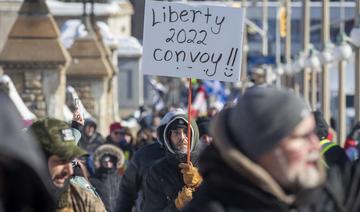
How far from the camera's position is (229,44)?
10.1 metres

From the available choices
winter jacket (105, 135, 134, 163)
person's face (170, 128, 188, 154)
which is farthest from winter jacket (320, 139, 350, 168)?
winter jacket (105, 135, 134, 163)

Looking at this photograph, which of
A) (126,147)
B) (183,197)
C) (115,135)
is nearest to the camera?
(183,197)

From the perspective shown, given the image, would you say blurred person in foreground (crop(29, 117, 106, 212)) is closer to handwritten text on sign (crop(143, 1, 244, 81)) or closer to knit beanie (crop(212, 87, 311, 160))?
knit beanie (crop(212, 87, 311, 160))

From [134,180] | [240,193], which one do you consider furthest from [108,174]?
[240,193]

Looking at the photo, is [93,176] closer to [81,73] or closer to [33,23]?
[33,23]

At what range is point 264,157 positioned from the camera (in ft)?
15.6

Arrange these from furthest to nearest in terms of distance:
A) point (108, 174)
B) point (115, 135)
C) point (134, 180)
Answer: point (115, 135), point (108, 174), point (134, 180)

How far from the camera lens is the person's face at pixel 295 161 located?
4.74 m

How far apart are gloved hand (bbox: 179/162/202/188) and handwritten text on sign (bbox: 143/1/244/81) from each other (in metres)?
0.83

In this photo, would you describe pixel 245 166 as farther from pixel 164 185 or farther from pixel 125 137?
pixel 125 137

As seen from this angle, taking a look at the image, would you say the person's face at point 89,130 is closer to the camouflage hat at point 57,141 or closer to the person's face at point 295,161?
the camouflage hat at point 57,141

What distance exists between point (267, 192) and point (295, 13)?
8704cm

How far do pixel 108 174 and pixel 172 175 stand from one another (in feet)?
16.7

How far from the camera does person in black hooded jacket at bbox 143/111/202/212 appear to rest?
959 centimetres
